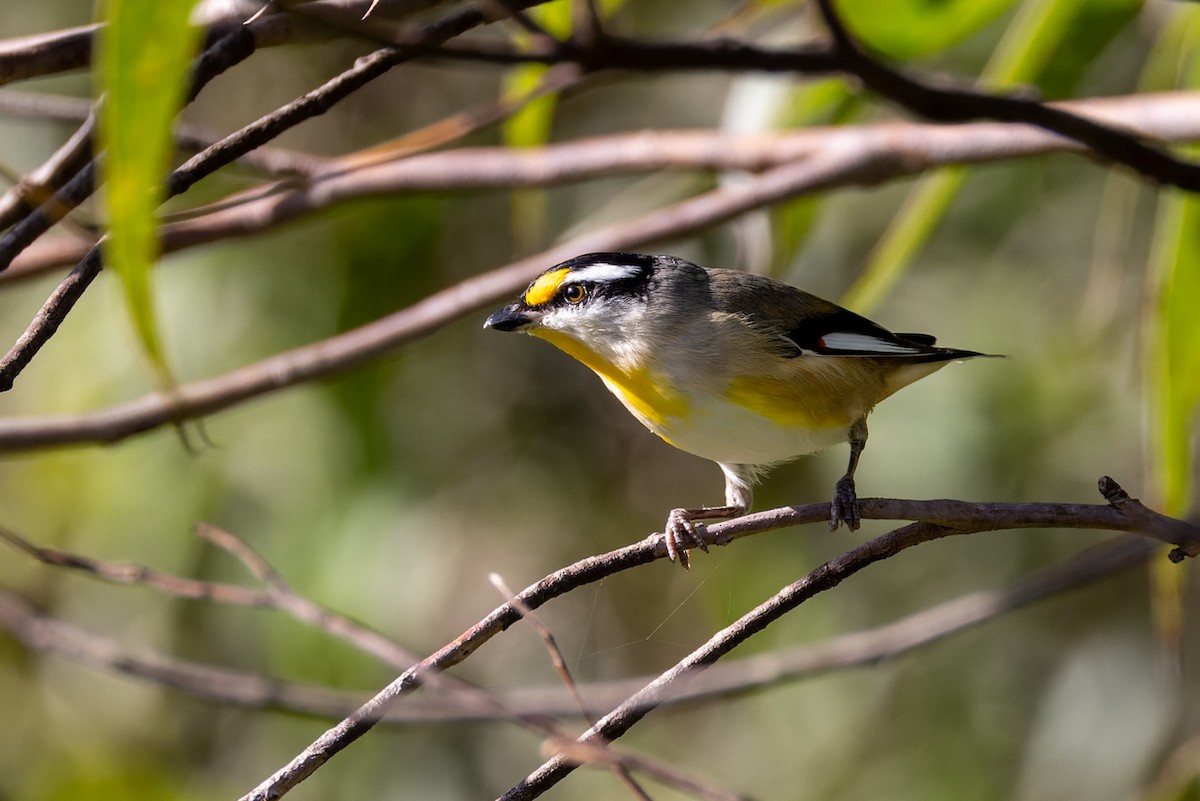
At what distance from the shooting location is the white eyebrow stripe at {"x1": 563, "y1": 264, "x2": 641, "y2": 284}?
103 inches

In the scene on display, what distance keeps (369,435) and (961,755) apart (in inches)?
86.8

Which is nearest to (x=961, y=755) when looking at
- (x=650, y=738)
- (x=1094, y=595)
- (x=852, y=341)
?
(x=1094, y=595)

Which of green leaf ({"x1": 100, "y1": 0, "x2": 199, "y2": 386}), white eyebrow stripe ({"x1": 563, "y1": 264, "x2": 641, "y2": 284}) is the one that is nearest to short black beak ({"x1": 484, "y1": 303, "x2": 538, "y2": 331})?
white eyebrow stripe ({"x1": 563, "y1": 264, "x2": 641, "y2": 284})

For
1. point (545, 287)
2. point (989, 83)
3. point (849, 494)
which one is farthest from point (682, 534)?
point (989, 83)

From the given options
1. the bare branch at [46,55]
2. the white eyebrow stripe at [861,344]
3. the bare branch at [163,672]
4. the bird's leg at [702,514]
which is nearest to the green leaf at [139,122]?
the bare branch at [46,55]

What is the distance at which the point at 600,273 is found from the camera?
8.70ft

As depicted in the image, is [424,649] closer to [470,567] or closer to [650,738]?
[470,567]

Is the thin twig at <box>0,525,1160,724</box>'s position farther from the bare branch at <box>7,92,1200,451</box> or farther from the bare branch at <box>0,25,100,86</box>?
the bare branch at <box>0,25,100,86</box>

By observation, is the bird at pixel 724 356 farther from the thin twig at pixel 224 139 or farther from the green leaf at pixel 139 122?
the green leaf at pixel 139 122

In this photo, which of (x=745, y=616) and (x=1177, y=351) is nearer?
(x=745, y=616)

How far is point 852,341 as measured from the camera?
254cm

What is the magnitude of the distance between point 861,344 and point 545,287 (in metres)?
0.67

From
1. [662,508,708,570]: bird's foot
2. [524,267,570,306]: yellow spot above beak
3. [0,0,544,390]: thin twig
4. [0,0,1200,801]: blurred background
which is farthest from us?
[0,0,1200,801]: blurred background

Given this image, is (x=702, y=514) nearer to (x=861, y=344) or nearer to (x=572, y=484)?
(x=861, y=344)
